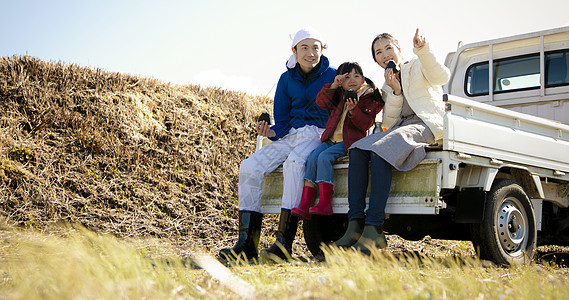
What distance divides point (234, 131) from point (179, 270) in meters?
6.78

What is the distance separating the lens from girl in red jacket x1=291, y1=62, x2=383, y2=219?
454 centimetres

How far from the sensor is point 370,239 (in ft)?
13.2

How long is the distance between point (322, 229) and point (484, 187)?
1720 mm

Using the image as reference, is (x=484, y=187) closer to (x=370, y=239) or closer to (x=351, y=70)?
(x=370, y=239)

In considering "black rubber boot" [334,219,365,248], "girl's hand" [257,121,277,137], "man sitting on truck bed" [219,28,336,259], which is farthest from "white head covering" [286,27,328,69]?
"black rubber boot" [334,219,365,248]

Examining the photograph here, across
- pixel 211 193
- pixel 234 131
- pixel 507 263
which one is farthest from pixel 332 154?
pixel 234 131

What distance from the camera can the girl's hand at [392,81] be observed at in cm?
454

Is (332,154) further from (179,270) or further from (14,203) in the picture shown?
(14,203)

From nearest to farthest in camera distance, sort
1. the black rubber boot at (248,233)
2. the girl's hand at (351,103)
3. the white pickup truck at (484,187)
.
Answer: the white pickup truck at (484,187) < the girl's hand at (351,103) < the black rubber boot at (248,233)

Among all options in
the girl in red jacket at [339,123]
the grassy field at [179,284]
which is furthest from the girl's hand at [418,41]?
the grassy field at [179,284]

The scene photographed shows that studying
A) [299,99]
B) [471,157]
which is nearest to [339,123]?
[299,99]

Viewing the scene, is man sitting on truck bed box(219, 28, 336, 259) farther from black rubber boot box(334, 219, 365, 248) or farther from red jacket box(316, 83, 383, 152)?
black rubber boot box(334, 219, 365, 248)

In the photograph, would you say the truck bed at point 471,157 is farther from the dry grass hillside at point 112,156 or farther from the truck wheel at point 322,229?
the dry grass hillside at point 112,156

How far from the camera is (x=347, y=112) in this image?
15.8 feet
